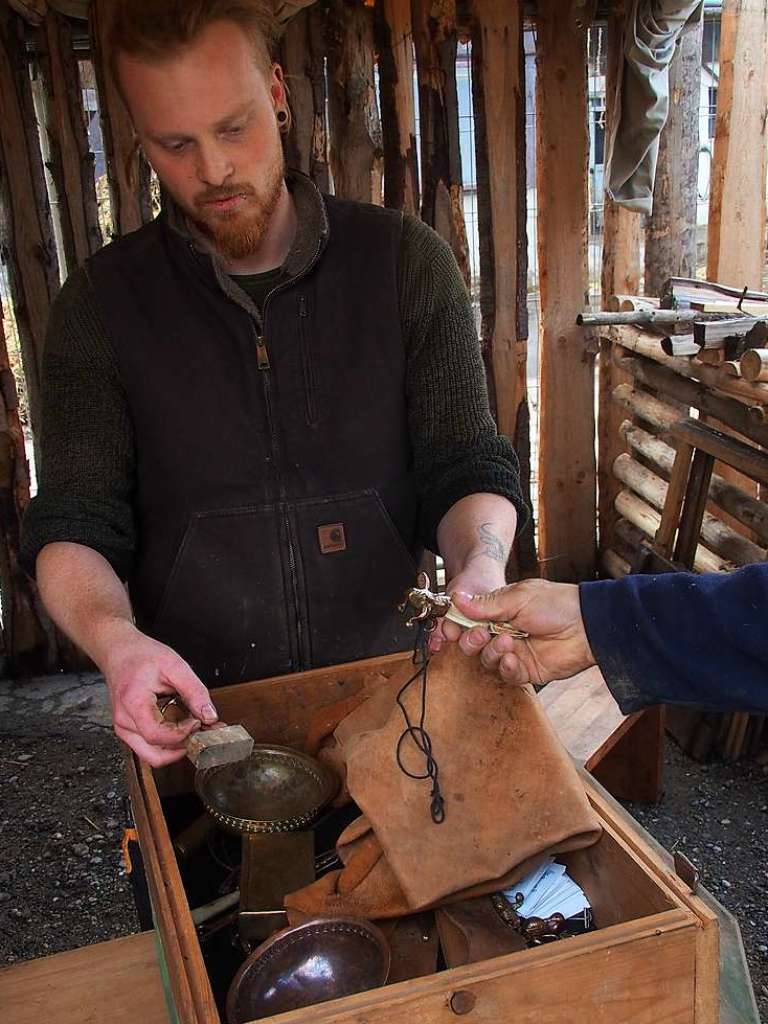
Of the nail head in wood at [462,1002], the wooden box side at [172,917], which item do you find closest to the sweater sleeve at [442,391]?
the wooden box side at [172,917]

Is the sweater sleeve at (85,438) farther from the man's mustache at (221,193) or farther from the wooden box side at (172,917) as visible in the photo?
the wooden box side at (172,917)

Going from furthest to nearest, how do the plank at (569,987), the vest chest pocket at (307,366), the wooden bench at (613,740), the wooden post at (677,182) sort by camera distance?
the wooden post at (677,182) < the wooden bench at (613,740) < the vest chest pocket at (307,366) < the plank at (569,987)

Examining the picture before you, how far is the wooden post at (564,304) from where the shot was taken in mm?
4520

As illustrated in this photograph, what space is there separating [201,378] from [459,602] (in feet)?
2.68

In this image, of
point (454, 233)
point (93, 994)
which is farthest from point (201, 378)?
point (454, 233)

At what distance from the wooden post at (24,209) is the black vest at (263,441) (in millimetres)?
2272

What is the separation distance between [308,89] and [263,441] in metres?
2.70

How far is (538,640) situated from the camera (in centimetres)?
151

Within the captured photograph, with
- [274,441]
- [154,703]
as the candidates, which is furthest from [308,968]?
[274,441]

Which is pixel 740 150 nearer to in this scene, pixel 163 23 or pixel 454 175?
pixel 454 175

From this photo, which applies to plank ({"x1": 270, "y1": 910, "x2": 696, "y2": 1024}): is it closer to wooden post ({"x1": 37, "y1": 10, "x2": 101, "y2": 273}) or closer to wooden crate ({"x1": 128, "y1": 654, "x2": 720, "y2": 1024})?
wooden crate ({"x1": 128, "y1": 654, "x2": 720, "y2": 1024})

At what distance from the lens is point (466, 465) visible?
81.9 inches

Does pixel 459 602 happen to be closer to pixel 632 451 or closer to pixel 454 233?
pixel 454 233

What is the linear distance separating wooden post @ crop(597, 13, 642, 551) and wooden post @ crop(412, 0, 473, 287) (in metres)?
0.88
